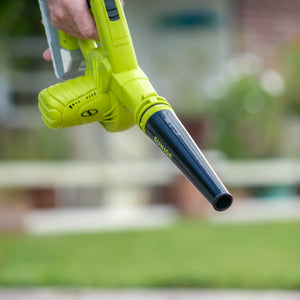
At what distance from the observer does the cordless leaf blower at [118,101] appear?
1.29 metres

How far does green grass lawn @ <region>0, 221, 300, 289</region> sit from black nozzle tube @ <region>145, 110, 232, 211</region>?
299 cm

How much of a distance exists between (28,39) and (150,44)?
220cm

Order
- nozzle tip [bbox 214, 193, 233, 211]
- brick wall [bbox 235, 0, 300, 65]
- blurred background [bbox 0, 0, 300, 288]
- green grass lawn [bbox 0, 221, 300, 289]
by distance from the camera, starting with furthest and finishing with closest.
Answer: brick wall [bbox 235, 0, 300, 65], blurred background [bbox 0, 0, 300, 288], green grass lawn [bbox 0, 221, 300, 289], nozzle tip [bbox 214, 193, 233, 211]

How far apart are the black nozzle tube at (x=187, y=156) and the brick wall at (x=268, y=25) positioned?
351 inches

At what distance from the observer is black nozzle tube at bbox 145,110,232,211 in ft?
4.11

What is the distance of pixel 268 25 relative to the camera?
33.2 feet

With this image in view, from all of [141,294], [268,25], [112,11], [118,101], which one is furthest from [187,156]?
[268,25]

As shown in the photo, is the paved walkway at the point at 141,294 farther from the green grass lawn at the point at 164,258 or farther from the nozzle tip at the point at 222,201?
the nozzle tip at the point at 222,201

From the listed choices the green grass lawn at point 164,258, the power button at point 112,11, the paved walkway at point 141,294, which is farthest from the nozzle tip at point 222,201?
the green grass lawn at point 164,258

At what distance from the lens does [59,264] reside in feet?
16.1

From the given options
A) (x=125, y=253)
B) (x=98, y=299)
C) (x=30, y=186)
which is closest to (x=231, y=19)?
(x=30, y=186)

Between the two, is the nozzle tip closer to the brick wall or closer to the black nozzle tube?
the black nozzle tube

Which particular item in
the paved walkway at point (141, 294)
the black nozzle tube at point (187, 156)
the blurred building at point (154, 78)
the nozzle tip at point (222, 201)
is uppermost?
the blurred building at point (154, 78)

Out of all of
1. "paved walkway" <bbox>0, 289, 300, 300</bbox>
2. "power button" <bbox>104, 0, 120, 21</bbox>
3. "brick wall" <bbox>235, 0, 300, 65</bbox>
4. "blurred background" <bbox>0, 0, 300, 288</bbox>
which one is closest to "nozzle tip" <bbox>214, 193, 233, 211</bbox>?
"power button" <bbox>104, 0, 120, 21</bbox>
